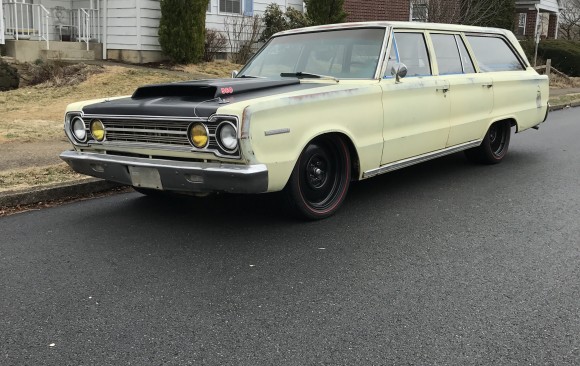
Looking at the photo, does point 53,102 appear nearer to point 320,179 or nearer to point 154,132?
point 154,132

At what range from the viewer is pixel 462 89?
632 centimetres

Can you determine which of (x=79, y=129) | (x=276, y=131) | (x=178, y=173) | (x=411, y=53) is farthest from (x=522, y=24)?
(x=178, y=173)

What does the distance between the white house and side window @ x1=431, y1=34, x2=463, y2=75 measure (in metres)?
10.6

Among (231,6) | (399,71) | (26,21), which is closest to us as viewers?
(399,71)

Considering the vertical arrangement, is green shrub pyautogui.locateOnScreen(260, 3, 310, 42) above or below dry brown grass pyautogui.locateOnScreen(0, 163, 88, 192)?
above

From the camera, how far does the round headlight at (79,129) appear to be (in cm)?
497

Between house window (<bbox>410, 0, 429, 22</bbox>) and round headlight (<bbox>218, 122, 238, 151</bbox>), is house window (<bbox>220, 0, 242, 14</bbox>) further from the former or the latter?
round headlight (<bbox>218, 122, 238, 151</bbox>)

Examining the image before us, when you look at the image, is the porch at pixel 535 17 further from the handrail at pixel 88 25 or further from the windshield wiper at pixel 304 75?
the windshield wiper at pixel 304 75

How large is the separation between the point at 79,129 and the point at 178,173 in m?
1.26

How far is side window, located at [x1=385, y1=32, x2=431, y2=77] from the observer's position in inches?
221

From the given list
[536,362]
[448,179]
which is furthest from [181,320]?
[448,179]

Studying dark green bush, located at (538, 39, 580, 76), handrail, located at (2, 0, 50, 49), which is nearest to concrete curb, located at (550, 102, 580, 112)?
dark green bush, located at (538, 39, 580, 76)

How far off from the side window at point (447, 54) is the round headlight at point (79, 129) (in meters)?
3.60

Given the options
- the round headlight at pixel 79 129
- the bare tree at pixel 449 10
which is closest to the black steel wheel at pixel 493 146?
the round headlight at pixel 79 129
